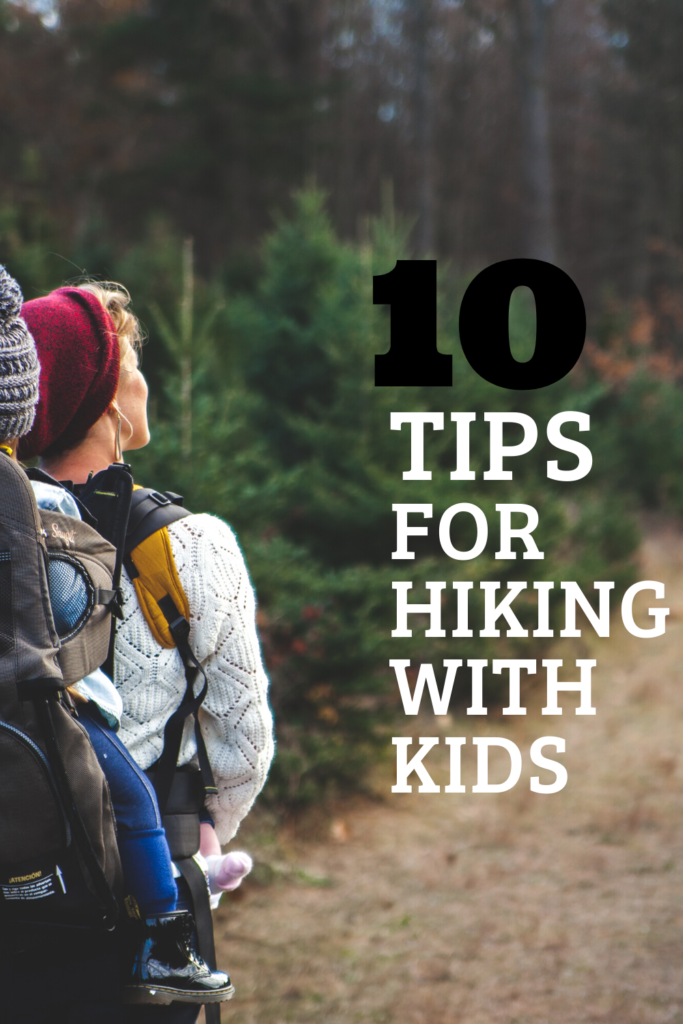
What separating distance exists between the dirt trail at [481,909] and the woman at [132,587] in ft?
7.30

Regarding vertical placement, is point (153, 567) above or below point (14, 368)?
below

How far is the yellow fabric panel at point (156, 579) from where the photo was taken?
187 cm

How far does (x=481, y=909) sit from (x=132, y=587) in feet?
11.9

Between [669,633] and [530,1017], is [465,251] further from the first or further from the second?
[530,1017]

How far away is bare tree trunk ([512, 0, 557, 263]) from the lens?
18156mm

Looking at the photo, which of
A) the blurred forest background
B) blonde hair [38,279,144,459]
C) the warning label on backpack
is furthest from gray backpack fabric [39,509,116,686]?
the blurred forest background

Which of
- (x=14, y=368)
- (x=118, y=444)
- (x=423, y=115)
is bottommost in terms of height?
(x=118, y=444)

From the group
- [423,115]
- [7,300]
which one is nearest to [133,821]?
[7,300]

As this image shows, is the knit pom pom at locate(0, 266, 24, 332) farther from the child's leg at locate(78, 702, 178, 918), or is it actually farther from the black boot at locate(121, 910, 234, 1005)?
the black boot at locate(121, 910, 234, 1005)

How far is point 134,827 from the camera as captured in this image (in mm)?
1736

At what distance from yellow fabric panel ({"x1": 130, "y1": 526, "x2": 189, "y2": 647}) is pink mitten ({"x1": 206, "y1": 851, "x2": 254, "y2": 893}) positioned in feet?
1.54

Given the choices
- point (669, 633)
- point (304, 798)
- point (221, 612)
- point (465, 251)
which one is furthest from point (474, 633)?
point (465, 251)

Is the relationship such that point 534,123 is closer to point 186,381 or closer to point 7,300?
point 186,381

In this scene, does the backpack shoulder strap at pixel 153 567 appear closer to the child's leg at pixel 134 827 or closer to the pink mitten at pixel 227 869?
the child's leg at pixel 134 827
